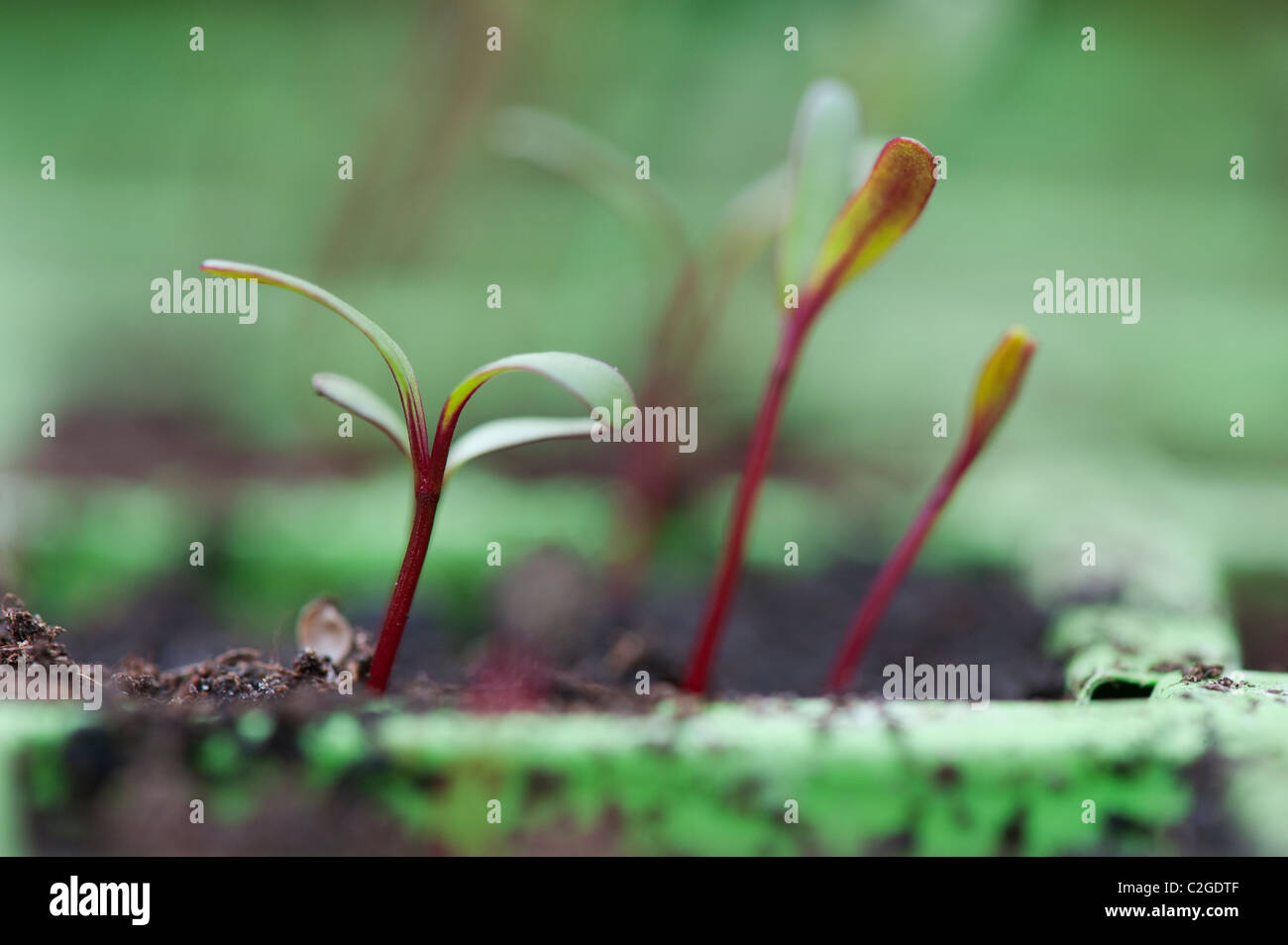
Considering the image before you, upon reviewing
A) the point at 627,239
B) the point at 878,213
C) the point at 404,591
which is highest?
the point at 627,239

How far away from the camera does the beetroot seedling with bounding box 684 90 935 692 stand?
399 mm

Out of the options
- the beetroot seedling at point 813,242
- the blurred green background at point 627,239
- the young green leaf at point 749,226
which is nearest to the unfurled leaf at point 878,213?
the beetroot seedling at point 813,242

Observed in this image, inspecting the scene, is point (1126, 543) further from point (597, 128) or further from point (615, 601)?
point (597, 128)

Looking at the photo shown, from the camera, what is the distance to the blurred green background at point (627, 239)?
792 millimetres

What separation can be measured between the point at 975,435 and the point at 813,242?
11 cm

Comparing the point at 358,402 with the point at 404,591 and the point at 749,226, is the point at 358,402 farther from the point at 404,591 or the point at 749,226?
the point at 749,226

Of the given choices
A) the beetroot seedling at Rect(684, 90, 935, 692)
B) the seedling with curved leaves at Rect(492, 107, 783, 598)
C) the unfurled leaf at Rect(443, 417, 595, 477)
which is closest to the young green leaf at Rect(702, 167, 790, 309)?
the seedling with curved leaves at Rect(492, 107, 783, 598)

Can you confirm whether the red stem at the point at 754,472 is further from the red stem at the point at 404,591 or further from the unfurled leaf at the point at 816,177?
the red stem at the point at 404,591

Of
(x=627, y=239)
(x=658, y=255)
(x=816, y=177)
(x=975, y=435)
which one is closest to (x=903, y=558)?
(x=975, y=435)

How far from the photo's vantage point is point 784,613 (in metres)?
0.65

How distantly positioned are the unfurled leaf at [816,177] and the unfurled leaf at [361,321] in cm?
18

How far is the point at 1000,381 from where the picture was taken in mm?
417
